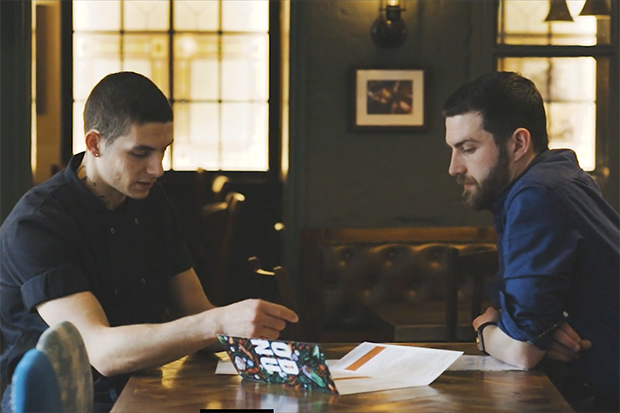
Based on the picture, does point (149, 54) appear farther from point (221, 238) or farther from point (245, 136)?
point (221, 238)

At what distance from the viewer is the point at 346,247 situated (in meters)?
5.29

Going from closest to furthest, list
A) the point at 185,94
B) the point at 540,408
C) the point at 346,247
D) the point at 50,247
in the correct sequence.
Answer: the point at 540,408
the point at 50,247
the point at 346,247
the point at 185,94

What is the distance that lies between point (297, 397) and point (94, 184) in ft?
3.33

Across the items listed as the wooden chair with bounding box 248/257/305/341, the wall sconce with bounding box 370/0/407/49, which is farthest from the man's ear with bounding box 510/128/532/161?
the wall sconce with bounding box 370/0/407/49

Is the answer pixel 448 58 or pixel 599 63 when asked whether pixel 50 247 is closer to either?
pixel 448 58

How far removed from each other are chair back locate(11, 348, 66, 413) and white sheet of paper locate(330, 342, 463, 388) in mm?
775

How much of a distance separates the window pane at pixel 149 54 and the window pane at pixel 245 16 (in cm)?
51

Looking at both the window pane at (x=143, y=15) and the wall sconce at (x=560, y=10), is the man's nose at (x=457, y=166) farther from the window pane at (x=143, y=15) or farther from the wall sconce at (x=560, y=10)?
the window pane at (x=143, y=15)

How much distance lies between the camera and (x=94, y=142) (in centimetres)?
263

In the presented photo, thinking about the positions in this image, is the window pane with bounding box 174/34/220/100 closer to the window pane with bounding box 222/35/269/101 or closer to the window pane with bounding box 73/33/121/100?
the window pane with bounding box 222/35/269/101

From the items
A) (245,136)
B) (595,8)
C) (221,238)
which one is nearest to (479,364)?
Result: (221,238)

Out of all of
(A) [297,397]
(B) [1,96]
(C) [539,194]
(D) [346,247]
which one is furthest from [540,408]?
(B) [1,96]

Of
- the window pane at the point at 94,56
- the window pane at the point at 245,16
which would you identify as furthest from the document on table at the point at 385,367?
the window pane at the point at 94,56

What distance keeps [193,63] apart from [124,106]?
4666 millimetres
